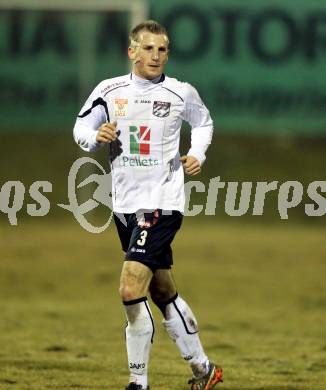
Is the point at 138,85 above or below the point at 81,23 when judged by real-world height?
below

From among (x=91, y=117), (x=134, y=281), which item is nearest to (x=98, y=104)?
(x=91, y=117)

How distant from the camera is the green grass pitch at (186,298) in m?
8.00

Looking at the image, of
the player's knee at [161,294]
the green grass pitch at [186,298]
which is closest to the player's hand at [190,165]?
the player's knee at [161,294]

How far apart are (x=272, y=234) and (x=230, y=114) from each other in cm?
228

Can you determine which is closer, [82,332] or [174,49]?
[82,332]

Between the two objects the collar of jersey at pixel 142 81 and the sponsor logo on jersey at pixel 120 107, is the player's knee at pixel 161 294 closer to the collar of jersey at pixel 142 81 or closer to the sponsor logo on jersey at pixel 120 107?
the sponsor logo on jersey at pixel 120 107

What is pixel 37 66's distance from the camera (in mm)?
19188

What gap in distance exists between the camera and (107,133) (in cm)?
659

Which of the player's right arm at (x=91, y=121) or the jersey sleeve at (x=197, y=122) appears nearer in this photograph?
the player's right arm at (x=91, y=121)

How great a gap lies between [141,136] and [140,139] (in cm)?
3

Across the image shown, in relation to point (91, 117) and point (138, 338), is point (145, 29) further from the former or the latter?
point (138, 338)

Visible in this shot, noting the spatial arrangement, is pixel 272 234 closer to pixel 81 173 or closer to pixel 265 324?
pixel 81 173

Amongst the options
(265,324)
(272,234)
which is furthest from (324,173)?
(265,324)

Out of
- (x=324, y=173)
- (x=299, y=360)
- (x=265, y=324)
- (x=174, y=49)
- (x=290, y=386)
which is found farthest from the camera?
(x=324, y=173)
